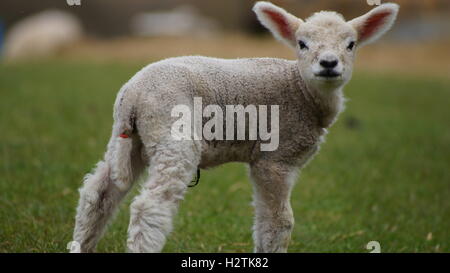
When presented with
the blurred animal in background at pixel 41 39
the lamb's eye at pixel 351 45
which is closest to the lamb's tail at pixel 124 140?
the lamb's eye at pixel 351 45

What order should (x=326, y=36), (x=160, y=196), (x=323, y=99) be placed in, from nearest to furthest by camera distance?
(x=160, y=196) < (x=326, y=36) < (x=323, y=99)

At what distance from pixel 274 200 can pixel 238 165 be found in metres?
3.73

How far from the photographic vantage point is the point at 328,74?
150 inches

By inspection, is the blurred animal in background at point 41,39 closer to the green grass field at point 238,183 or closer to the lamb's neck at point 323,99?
the green grass field at point 238,183

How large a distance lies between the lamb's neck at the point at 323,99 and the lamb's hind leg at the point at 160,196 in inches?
38.7

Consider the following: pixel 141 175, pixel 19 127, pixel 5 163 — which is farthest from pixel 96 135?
pixel 141 175

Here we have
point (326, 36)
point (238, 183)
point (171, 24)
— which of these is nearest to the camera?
point (326, 36)

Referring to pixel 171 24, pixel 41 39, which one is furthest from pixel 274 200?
pixel 171 24

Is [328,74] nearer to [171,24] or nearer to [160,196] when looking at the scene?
[160,196]

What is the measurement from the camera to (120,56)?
1659cm

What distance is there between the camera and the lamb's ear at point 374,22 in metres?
4.18

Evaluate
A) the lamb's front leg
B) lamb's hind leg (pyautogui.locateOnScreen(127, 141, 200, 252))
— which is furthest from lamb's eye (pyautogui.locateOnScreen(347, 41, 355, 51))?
lamb's hind leg (pyautogui.locateOnScreen(127, 141, 200, 252))

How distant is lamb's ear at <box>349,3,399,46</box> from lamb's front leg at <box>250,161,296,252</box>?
1036mm
